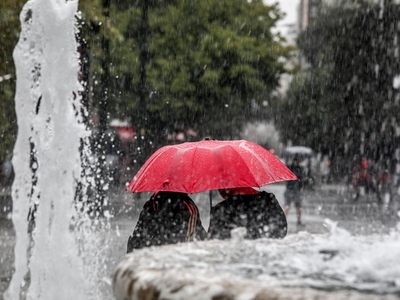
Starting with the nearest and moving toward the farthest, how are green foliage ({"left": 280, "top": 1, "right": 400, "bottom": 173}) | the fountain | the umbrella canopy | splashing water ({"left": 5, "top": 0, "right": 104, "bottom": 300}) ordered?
1. the fountain
2. the umbrella canopy
3. splashing water ({"left": 5, "top": 0, "right": 104, "bottom": 300})
4. green foliage ({"left": 280, "top": 1, "right": 400, "bottom": 173})

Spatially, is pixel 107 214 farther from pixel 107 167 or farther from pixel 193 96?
pixel 193 96

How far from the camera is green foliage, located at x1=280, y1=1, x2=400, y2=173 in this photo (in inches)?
1280

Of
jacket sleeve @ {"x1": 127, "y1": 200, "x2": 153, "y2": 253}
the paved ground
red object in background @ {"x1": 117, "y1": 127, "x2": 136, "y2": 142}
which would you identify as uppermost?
jacket sleeve @ {"x1": 127, "y1": 200, "x2": 153, "y2": 253}

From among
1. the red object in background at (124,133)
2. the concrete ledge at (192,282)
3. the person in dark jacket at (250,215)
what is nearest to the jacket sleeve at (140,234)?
→ the person in dark jacket at (250,215)

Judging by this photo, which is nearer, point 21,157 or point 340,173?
point 21,157

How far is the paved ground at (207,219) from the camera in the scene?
39.5ft

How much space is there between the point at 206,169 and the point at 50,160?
2.34 m

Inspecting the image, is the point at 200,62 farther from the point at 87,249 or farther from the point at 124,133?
the point at 87,249

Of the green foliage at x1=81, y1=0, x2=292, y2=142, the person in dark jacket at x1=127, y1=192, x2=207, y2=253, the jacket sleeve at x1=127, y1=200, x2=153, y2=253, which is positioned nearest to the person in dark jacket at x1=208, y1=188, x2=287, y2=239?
the person in dark jacket at x1=127, y1=192, x2=207, y2=253

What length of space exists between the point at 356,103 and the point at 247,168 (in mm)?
30931

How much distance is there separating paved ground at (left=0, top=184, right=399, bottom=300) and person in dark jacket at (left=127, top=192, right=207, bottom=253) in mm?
4250

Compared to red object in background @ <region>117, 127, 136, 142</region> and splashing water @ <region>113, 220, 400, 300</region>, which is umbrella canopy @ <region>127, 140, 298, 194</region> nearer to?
splashing water @ <region>113, 220, 400, 300</region>

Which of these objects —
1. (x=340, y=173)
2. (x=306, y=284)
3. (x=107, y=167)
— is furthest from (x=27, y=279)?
(x=340, y=173)

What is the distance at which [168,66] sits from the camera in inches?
1336
